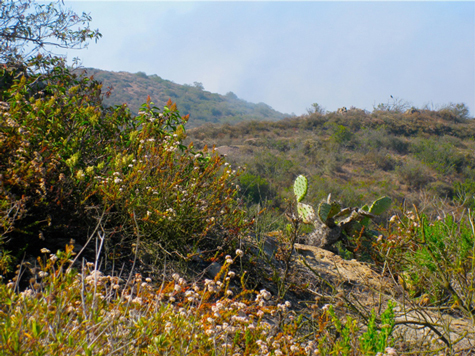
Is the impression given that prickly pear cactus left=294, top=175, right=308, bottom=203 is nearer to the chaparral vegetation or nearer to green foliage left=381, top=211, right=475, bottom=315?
the chaparral vegetation

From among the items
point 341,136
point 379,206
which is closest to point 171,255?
point 379,206

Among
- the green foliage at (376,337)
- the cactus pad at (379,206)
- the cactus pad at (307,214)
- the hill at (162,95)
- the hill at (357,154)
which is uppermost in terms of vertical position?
the hill at (162,95)

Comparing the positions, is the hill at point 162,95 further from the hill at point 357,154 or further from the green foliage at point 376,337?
the green foliage at point 376,337

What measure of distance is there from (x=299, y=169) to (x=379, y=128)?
350 inches

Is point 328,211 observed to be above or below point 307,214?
above

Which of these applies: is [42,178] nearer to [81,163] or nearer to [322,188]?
[81,163]

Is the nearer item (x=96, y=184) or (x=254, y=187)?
(x=96, y=184)

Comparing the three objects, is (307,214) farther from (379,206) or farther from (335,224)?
(379,206)

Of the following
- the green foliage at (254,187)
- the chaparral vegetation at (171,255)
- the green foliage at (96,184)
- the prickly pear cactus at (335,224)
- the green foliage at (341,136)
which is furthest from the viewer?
the green foliage at (341,136)

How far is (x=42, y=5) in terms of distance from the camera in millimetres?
6941

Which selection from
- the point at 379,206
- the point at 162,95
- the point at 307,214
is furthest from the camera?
the point at 162,95

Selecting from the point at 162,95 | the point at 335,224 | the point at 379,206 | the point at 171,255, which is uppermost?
the point at 162,95

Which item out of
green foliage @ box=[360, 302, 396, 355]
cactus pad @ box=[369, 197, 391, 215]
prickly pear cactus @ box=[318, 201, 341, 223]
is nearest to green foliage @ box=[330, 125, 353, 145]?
cactus pad @ box=[369, 197, 391, 215]

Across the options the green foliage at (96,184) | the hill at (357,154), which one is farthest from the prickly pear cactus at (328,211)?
the hill at (357,154)
